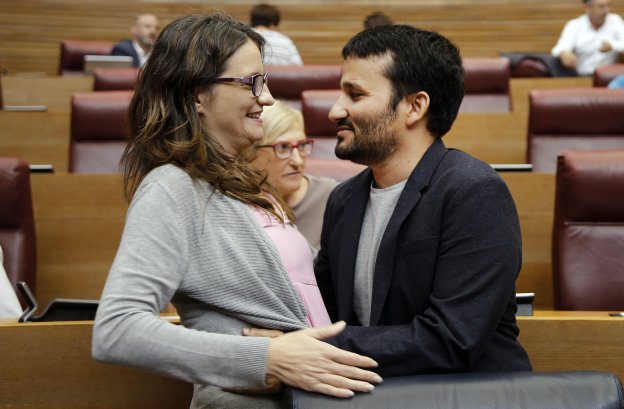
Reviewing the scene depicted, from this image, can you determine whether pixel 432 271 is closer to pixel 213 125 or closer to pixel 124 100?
pixel 213 125

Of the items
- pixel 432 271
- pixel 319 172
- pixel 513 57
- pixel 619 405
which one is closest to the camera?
pixel 619 405

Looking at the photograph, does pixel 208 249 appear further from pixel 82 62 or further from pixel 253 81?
pixel 82 62

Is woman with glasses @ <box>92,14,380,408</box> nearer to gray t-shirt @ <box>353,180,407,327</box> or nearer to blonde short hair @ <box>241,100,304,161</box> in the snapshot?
gray t-shirt @ <box>353,180,407,327</box>

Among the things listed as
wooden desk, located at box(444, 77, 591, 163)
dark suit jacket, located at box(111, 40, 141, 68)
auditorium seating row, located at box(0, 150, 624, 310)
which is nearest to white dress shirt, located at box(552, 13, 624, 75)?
wooden desk, located at box(444, 77, 591, 163)

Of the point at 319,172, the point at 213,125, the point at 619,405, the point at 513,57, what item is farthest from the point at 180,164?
the point at 513,57

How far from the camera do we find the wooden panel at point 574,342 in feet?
3.01

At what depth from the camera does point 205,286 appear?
706 mm

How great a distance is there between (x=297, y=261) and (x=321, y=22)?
3254 millimetres

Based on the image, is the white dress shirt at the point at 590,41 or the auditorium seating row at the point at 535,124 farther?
the white dress shirt at the point at 590,41

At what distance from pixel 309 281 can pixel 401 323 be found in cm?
9

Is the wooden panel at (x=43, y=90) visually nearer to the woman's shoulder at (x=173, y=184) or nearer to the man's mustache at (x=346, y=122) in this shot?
the man's mustache at (x=346, y=122)

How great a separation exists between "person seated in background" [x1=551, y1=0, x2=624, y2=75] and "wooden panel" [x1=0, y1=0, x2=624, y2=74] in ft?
1.60

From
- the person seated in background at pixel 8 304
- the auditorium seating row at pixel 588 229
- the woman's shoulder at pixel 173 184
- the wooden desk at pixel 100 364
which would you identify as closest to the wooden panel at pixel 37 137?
the auditorium seating row at pixel 588 229

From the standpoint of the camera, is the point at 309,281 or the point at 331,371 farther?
the point at 309,281
